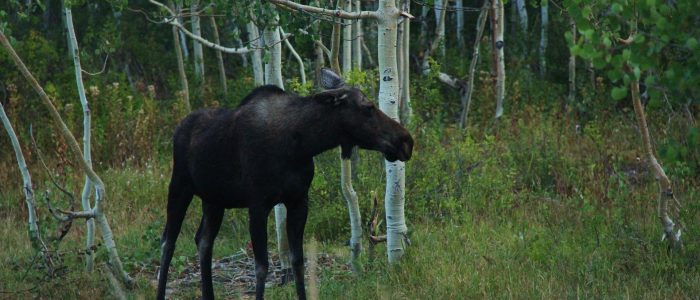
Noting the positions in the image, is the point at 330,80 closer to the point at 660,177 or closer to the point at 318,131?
the point at 318,131

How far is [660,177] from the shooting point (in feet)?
28.2

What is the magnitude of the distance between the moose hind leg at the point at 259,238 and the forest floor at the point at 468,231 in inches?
19.7

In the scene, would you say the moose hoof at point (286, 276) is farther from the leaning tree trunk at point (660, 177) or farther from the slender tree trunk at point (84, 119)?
the leaning tree trunk at point (660, 177)

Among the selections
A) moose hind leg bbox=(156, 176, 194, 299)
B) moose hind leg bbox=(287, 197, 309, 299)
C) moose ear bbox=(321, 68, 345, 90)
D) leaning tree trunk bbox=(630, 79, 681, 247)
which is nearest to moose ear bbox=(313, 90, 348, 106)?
moose ear bbox=(321, 68, 345, 90)

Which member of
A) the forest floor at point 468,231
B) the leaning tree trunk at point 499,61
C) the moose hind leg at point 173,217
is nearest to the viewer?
the forest floor at point 468,231

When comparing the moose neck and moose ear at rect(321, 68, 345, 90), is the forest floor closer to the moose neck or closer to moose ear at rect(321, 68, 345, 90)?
the moose neck

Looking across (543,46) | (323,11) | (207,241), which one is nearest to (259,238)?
(207,241)

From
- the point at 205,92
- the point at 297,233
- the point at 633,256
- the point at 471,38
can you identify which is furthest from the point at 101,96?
the point at 471,38

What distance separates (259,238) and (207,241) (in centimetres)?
88

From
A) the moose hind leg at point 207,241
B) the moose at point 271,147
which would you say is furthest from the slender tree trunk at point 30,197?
the moose hind leg at point 207,241

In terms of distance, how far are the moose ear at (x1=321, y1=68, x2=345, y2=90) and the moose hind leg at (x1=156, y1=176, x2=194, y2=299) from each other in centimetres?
159

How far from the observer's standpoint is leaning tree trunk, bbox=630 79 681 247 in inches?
329

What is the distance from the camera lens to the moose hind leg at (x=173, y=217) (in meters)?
8.88

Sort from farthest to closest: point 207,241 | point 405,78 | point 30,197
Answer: point 405,78 < point 30,197 < point 207,241
